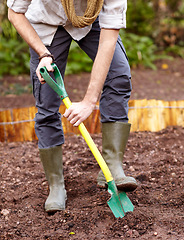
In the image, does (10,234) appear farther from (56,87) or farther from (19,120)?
(19,120)

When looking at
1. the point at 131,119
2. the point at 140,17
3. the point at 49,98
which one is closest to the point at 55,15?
the point at 49,98

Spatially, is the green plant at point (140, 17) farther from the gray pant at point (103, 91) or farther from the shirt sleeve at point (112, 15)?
the shirt sleeve at point (112, 15)

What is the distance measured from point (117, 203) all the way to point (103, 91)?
0.69m

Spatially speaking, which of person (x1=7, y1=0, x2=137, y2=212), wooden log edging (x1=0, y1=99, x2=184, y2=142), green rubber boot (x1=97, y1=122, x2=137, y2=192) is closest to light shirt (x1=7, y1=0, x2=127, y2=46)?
person (x1=7, y1=0, x2=137, y2=212)

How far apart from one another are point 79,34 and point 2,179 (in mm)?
1298

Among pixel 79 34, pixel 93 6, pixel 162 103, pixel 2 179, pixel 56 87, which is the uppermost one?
pixel 93 6

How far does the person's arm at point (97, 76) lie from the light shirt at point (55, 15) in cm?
6

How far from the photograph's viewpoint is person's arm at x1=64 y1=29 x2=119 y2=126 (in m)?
1.99

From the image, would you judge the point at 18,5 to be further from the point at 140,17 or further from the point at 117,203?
the point at 140,17

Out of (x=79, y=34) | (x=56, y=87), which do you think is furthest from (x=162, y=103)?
(x=56, y=87)

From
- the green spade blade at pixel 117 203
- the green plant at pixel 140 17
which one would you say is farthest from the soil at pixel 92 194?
the green plant at pixel 140 17

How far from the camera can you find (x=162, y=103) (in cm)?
381

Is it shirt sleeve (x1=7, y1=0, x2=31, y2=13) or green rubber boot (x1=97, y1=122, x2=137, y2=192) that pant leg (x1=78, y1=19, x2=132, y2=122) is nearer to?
green rubber boot (x1=97, y1=122, x2=137, y2=192)

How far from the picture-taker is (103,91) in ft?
7.73
